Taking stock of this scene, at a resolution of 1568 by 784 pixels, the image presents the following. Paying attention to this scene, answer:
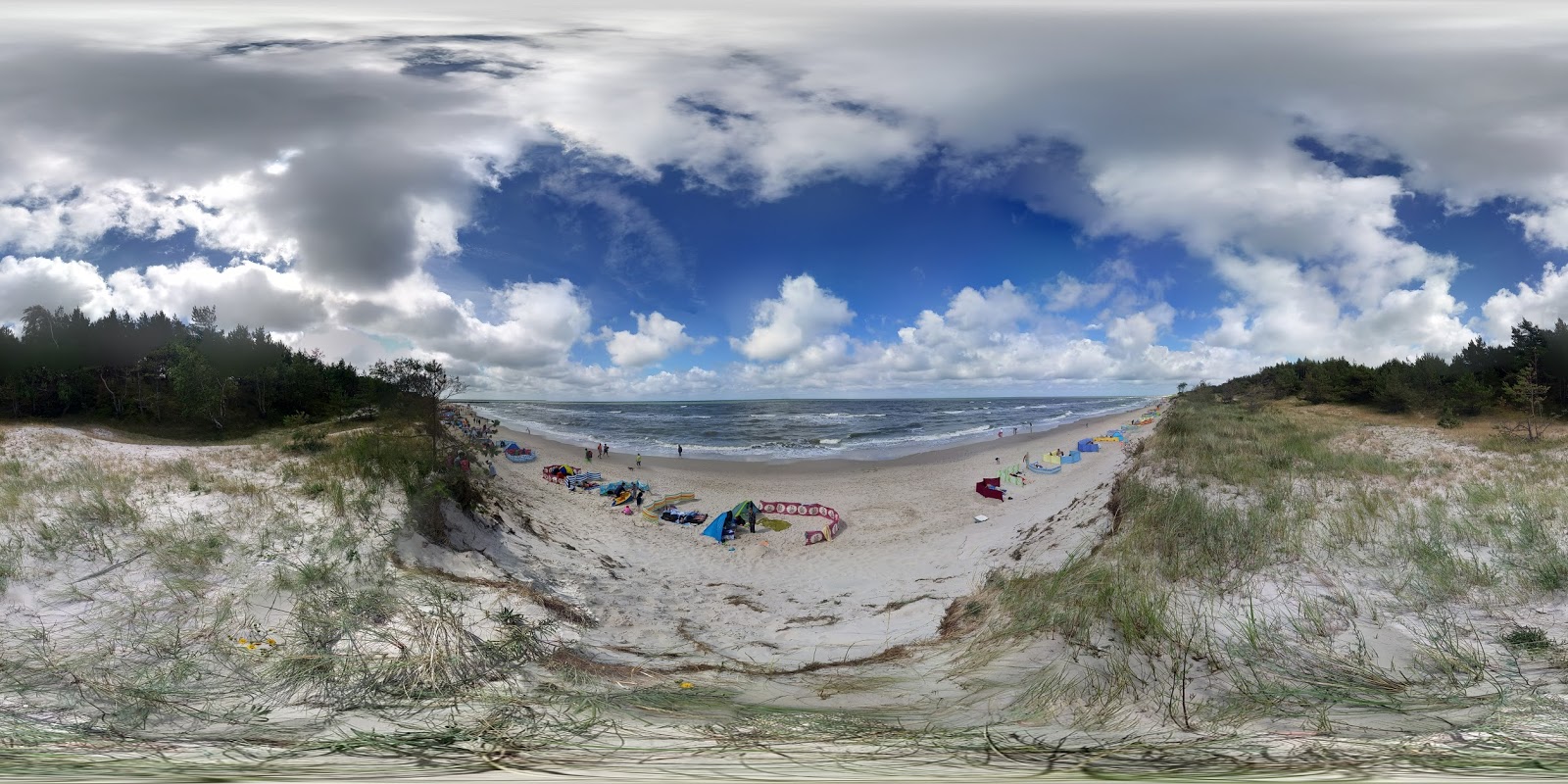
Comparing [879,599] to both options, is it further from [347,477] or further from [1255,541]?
[347,477]

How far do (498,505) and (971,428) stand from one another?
4713cm

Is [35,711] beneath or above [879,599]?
above

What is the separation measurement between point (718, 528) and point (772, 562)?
279 centimetres

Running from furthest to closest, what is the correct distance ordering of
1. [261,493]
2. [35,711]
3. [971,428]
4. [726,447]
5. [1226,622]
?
[971,428], [726,447], [261,493], [1226,622], [35,711]

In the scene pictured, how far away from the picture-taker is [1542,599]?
5.26m

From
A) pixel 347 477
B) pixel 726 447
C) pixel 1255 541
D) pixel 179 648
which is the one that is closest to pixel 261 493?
pixel 347 477

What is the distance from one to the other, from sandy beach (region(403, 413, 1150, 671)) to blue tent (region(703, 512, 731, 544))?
209 mm

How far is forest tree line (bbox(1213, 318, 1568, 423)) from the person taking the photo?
24766 mm

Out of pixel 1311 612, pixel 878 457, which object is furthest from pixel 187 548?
pixel 878 457

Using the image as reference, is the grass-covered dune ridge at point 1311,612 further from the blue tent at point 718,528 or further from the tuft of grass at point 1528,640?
the blue tent at point 718,528

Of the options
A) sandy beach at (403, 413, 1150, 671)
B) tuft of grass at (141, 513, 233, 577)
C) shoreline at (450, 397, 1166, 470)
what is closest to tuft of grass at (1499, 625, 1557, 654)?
sandy beach at (403, 413, 1150, 671)

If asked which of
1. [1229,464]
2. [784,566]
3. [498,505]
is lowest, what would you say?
[784,566]

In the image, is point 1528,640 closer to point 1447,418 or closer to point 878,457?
point 878,457

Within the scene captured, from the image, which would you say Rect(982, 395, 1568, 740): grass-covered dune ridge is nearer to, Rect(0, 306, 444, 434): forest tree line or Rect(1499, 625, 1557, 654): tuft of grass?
Rect(1499, 625, 1557, 654): tuft of grass
